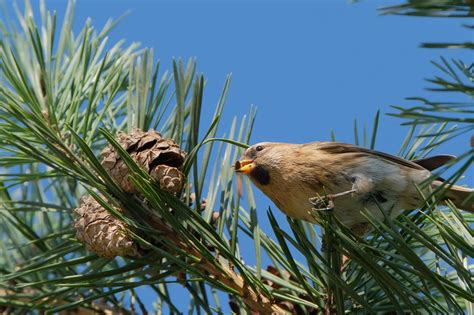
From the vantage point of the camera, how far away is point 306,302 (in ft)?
5.62

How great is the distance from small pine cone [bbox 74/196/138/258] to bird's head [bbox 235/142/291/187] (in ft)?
2.22

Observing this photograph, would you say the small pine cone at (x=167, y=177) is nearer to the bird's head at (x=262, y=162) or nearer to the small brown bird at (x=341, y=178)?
the small brown bird at (x=341, y=178)

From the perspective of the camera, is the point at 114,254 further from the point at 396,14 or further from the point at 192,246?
the point at 396,14

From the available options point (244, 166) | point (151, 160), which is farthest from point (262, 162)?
point (151, 160)

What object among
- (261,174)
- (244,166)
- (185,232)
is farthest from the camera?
(261,174)

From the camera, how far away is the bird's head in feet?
7.84

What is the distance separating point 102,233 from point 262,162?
89cm

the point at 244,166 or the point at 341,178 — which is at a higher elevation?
the point at 244,166

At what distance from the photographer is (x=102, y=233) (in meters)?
1.70

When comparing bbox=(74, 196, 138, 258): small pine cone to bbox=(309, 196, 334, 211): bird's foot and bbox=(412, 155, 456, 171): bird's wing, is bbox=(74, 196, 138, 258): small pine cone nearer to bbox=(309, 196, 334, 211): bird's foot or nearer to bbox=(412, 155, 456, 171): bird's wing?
bbox=(309, 196, 334, 211): bird's foot

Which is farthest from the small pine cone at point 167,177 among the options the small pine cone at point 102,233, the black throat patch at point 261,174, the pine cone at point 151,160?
the black throat patch at point 261,174

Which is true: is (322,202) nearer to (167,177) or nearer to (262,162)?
(167,177)

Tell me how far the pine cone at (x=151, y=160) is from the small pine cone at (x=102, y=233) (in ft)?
0.29

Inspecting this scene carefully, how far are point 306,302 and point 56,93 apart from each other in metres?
1.04
